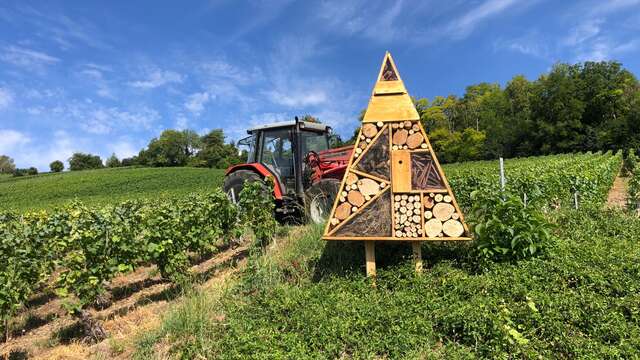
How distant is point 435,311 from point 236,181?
616 centimetres

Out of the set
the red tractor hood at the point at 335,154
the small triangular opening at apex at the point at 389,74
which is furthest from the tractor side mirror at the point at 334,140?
the small triangular opening at apex at the point at 389,74

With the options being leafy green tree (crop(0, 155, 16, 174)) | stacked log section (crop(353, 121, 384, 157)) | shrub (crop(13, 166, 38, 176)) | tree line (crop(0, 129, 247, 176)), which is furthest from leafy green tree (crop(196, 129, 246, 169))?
stacked log section (crop(353, 121, 384, 157))

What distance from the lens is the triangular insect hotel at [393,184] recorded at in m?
4.70

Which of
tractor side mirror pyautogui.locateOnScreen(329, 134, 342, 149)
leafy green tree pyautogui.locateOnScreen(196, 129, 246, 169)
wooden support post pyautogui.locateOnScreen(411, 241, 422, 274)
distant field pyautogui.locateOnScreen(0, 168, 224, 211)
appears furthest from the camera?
leafy green tree pyautogui.locateOnScreen(196, 129, 246, 169)

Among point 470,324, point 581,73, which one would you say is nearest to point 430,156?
point 470,324

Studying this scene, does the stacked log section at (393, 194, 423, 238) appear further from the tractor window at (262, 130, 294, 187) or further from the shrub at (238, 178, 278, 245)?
the tractor window at (262, 130, 294, 187)

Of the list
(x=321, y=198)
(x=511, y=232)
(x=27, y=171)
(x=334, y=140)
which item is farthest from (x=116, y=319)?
(x=27, y=171)

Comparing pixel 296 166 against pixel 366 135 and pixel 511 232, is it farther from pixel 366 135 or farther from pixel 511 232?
pixel 511 232

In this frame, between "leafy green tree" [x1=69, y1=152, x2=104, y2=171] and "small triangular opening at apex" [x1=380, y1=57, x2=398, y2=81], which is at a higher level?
"leafy green tree" [x1=69, y1=152, x2=104, y2=171]

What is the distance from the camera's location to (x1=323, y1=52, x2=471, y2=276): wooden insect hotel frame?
4698 millimetres

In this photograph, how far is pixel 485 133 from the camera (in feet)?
178

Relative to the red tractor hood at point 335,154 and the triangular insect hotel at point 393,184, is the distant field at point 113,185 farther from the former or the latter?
the triangular insect hotel at point 393,184

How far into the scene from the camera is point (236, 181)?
29.8ft

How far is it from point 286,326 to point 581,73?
63.9 m
